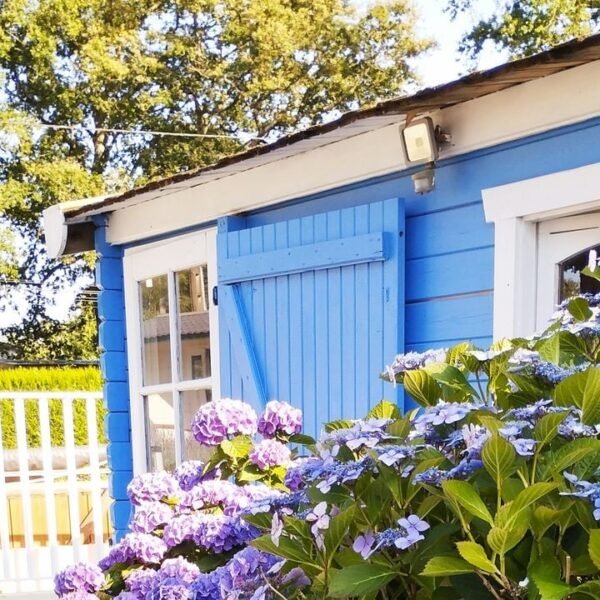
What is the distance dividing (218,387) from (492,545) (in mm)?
2710

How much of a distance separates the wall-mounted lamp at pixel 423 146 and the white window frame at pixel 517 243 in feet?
0.73

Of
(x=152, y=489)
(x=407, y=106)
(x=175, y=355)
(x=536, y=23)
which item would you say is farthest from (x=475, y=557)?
(x=536, y=23)

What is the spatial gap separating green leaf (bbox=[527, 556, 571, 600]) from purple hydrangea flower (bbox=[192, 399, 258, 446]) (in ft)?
4.20

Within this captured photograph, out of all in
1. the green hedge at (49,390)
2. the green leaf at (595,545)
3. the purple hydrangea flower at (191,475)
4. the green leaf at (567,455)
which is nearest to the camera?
the green leaf at (595,545)

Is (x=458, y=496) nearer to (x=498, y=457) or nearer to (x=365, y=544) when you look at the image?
(x=498, y=457)

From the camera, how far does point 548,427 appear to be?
0.89m

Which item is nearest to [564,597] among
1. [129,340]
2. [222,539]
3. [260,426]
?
[222,539]

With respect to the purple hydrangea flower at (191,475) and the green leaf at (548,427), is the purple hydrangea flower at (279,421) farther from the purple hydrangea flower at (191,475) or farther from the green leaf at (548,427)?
the green leaf at (548,427)

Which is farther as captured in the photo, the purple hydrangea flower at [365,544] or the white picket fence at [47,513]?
the white picket fence at [47,513]

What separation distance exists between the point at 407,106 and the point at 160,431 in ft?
8.17

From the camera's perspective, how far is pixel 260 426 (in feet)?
6.88

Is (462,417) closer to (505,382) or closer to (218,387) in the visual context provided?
(505,382)

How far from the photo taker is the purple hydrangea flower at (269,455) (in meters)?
2.00

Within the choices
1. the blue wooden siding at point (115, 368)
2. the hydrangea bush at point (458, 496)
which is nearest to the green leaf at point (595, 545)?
the hydrangea bush at point (458, 496)
